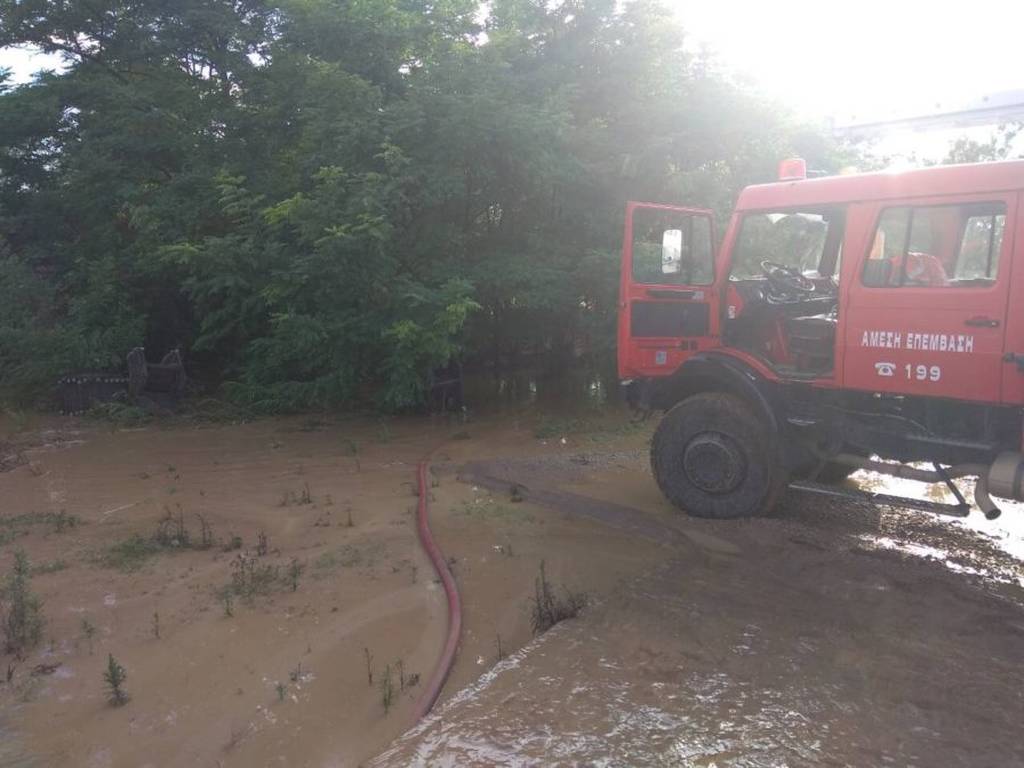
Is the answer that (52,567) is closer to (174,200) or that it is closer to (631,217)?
(631,217)

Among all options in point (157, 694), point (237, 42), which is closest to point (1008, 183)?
point (157, 694)

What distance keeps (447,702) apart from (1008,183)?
4.53m

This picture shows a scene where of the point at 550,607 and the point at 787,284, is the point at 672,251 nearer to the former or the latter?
the point at 787,284

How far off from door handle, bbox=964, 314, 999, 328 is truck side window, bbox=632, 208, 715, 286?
2.13m

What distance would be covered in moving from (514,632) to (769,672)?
4.72 feet

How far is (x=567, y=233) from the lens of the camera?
1245 cm

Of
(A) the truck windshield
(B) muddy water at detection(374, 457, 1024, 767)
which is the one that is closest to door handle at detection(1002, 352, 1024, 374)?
(B) muddy water at detection(374, 457, 1024, 767)

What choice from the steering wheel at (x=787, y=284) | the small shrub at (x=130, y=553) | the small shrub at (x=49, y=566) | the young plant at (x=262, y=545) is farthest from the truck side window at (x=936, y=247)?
the small shrub at (x=49, y=566)

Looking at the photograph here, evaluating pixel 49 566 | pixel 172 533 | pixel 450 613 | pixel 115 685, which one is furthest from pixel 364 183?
pixel 115 685

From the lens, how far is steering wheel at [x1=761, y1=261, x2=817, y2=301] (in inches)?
252

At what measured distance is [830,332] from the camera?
5980 millimetres

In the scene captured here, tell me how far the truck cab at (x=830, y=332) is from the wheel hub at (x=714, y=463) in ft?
0.04

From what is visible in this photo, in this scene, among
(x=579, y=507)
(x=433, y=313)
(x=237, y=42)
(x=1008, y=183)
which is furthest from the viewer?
(x=237, y=42)

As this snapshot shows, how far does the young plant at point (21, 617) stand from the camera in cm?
452
